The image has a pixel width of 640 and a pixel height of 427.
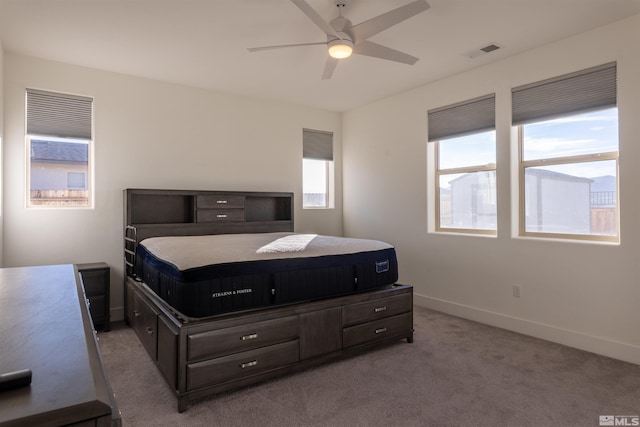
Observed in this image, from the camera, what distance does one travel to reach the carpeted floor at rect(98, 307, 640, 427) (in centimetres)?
A: 217

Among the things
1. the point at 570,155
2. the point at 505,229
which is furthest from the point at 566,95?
the point at 505,229

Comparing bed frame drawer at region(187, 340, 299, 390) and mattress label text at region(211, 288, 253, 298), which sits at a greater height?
mattress label text at region(211, 288, 253, 298)

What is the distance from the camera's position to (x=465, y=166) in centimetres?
425

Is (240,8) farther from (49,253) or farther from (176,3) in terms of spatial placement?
(49,253)

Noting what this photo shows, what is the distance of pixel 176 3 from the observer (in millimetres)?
2686

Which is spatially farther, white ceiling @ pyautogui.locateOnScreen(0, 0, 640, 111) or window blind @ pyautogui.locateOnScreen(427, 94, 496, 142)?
window blind @ pyautogui.locateOnScreen(427, 94, 496, 142)

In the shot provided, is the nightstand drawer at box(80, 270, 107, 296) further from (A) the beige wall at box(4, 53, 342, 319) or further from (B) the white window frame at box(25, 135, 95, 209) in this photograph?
(B) the white window frame at box(25, 135, 95, 209)

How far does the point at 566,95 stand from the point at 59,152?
4896 mm

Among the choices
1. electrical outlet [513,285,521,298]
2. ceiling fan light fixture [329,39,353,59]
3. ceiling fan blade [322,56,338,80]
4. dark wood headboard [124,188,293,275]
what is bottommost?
electrical outlet [513,285,521,298]

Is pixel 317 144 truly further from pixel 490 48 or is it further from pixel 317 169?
pixel 490 48

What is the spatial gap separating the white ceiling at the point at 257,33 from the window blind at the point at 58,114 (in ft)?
1.23

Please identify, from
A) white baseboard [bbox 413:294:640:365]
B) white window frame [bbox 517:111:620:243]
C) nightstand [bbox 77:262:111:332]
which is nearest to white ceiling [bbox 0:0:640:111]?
white window frame [bbox 517:111:620:243]

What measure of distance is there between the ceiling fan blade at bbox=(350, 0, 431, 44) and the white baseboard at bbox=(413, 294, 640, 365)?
2933 millimetres

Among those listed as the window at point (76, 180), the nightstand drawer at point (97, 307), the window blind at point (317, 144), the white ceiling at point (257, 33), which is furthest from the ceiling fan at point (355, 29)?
the nightstand drawer at point (97, 307)
